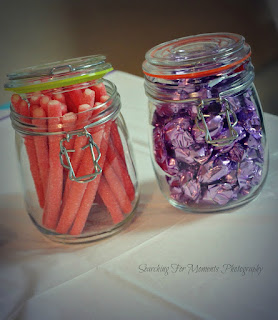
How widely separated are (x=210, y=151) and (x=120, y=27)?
1972 mm

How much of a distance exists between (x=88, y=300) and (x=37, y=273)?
0.32ft

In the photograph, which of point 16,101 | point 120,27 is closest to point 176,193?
point 16,101

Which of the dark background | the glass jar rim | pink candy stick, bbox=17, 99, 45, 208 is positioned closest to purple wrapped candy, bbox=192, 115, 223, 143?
the glass jar rim

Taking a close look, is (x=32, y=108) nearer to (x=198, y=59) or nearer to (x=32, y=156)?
(x=32, y=156)

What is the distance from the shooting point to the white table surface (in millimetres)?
472

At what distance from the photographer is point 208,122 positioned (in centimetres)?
54

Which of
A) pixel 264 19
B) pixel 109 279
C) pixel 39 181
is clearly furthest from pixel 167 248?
pixel 264 19

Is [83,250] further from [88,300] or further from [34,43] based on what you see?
[34,43]

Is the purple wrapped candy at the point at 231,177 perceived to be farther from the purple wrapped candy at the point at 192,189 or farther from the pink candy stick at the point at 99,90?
the pink candy stick at the point at 99,90

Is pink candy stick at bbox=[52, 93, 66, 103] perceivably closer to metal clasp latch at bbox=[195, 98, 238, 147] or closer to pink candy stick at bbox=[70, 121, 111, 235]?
pink candy stick at bbox=[70, 121, 111, 235]

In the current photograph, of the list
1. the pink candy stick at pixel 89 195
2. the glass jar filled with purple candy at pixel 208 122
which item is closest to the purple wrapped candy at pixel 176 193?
the glass jar filled with purple candy at pixel 208 122

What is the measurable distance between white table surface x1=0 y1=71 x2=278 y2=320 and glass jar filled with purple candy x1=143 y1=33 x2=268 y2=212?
0.05 metres

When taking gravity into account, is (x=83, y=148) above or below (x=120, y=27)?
above

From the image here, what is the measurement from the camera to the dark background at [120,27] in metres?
2.26
